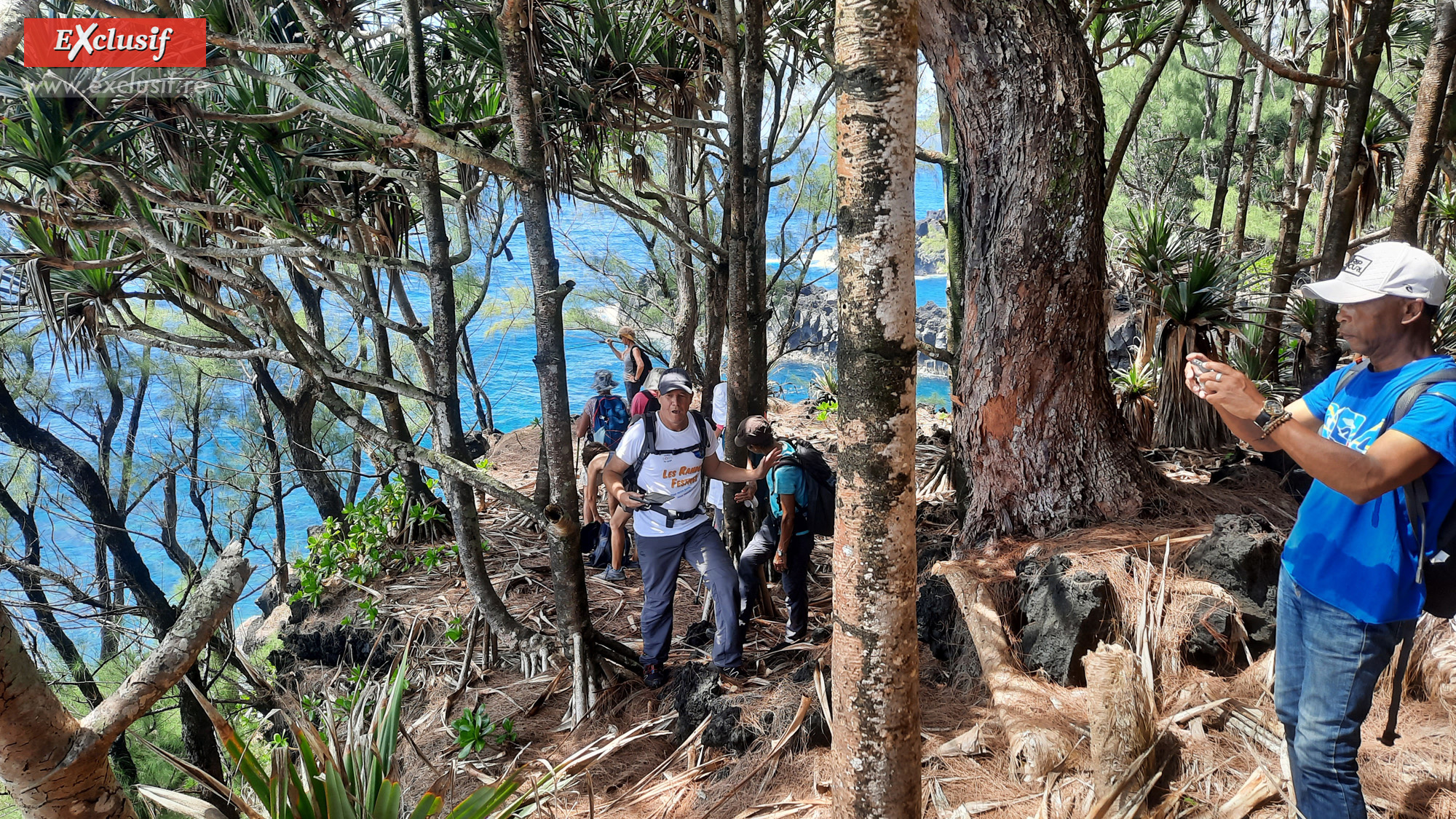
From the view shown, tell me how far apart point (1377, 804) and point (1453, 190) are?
8.90m

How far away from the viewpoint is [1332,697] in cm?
200

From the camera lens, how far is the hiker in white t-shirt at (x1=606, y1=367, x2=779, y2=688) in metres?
4.50

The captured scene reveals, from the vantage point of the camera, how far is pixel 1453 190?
339 inches

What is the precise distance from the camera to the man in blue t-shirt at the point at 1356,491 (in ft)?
5.93

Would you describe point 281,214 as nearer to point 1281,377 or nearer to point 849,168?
point 849,168

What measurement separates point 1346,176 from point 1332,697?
440 centimetres

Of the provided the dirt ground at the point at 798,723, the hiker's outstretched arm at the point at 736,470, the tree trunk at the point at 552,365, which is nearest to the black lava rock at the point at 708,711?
the dirt ground at the point at 798,723

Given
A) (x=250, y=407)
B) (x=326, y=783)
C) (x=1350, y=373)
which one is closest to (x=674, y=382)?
(x=326, y=783)

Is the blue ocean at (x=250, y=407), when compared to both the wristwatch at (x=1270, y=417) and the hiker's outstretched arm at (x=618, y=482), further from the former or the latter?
the wristwatch at (x=1270, y=417)

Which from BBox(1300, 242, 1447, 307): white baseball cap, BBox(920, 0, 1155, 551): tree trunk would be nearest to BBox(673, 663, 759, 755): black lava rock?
BBox(920, 0, 1155, 551): tree trunk

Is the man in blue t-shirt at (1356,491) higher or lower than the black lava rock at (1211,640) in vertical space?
higher

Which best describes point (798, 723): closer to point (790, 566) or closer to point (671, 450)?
point (790, 566)

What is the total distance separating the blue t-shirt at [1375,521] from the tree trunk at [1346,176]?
3.94m

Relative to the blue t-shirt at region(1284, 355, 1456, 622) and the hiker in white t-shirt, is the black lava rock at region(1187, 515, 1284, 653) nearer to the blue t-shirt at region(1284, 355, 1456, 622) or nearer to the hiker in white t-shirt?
the blue t-shirt at region(1284, 355, 1456, 622)
